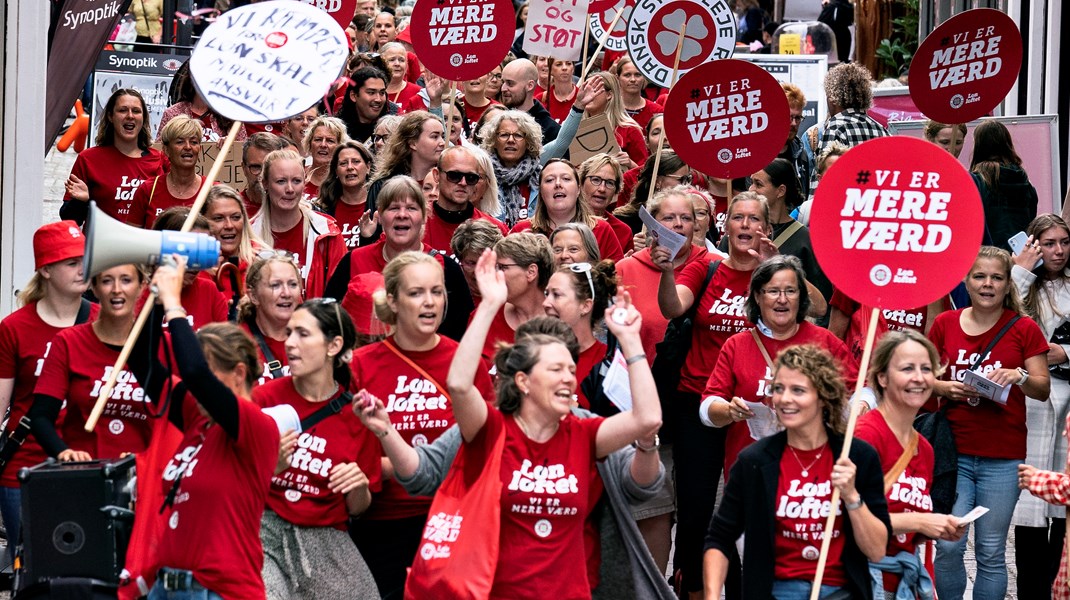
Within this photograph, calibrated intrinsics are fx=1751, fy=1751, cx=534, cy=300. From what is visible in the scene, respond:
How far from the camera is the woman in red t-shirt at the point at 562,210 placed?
9539mm

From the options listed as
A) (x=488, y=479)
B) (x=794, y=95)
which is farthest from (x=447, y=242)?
(x=794, y=95)

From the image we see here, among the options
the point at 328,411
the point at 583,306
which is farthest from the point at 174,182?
the point at 328,411

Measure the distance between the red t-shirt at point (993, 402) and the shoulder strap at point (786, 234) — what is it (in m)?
1.17

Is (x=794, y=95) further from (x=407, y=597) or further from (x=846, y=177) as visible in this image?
(x=407, y=597)

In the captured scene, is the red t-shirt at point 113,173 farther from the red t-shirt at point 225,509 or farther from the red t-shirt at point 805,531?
the red t-shirt at point 805,531

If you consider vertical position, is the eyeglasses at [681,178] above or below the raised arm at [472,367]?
above

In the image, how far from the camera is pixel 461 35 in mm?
11328

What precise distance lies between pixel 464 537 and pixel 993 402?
3.40 m

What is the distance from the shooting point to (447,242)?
30.8 feet

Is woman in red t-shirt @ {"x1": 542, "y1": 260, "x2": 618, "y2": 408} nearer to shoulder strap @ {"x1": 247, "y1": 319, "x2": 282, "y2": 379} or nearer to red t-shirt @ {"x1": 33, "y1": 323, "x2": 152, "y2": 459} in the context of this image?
shoulder strap @ {"x1": 247, "y1": 319, "x2": 282, "y2": 379}

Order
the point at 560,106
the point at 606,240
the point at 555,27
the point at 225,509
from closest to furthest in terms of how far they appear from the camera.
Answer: the point at 225,509, the point at 606,240, the point at 555,27, the point at 560,106

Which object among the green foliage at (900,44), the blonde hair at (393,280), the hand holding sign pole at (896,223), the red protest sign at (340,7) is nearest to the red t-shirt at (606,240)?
the blonde hair at (393,280)

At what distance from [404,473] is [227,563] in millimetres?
888

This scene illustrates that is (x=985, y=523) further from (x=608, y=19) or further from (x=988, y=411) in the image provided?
(x=608, y=19)
